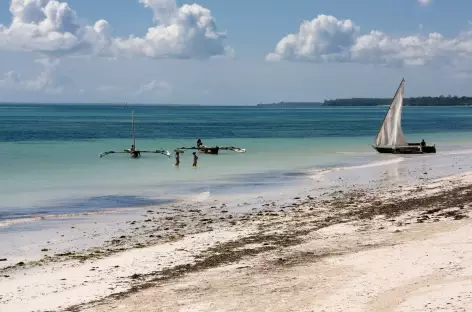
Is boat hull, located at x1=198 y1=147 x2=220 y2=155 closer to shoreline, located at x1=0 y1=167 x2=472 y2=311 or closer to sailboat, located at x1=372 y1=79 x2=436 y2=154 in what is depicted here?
sailboat, located at x1=372 y1=79 x2=436 y2=154

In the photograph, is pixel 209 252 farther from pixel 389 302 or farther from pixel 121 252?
pixel 389 302

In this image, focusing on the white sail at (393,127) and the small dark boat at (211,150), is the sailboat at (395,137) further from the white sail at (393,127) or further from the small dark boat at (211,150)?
the small dark boat at (211,150)

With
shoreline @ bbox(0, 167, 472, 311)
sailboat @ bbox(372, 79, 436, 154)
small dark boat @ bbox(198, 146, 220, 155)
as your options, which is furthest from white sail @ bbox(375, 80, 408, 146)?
shoreline @ bbox(0, 167, 472, 311)

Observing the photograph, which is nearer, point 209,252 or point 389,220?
point 209,252

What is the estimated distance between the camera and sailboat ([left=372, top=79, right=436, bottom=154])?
65.1 m

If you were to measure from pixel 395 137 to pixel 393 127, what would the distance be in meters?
1.16

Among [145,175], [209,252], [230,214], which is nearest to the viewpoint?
[209,252]

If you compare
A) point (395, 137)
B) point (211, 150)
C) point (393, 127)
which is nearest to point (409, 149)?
point (395, 137)

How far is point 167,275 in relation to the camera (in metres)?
17.8

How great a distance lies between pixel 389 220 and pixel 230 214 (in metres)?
7.25

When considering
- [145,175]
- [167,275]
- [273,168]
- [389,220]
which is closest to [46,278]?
[167,275]

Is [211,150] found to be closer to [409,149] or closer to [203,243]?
[409,149]

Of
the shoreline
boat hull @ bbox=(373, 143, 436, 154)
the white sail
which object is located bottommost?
Answer: the shoreline

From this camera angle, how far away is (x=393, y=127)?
67.1 meters
